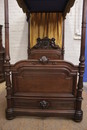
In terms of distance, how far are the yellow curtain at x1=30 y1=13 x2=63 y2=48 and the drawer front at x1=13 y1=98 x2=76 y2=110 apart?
6.94ft

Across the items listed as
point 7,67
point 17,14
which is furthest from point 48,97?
point 17,14

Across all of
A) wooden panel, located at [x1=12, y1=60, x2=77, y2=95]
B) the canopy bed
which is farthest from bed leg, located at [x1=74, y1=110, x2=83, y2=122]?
wooden panel, located at [x1=12, y1=60, x2=77, y2=95]

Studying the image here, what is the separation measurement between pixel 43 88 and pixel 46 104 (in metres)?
0.22

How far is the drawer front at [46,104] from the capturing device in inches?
77.0

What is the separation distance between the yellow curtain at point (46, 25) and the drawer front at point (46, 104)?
6.94 ft

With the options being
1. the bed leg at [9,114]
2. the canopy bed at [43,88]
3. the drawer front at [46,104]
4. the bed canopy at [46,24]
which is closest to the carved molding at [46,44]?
the bed canopy at [46,24]

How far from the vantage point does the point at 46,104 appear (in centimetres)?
195

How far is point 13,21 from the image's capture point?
4113mm

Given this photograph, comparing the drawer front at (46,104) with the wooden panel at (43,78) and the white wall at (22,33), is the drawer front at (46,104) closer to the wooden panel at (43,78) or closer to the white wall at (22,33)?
the wooden panel at (43,78)

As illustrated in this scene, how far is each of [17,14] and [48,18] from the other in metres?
1.01

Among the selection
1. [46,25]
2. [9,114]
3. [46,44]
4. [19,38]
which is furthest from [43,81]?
[19,38]

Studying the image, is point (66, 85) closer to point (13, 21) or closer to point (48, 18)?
point (48, 18)

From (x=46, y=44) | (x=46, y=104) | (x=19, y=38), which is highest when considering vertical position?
(x=19, y=38)

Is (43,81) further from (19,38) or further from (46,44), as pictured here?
(19,38)
